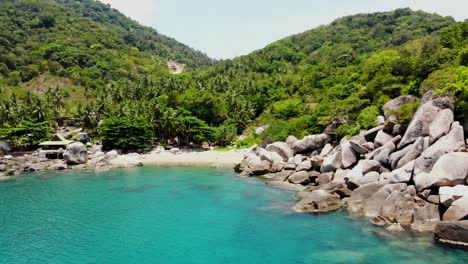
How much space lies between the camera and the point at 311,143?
48344mm

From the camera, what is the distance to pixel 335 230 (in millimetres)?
25141

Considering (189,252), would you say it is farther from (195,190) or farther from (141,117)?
(141,117)

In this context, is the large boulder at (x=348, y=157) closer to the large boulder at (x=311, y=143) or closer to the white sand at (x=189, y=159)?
the large boulder at (x=311, y=143)

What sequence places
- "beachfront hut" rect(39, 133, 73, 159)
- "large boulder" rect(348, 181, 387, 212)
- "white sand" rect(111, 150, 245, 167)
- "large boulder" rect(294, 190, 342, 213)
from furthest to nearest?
"beachfront hut" rect(39, 133, 73, 159) → "white sand" rect(111, 150, 245, 167) → "large boulder" rect(294, 190, 342, 213) → "large boulder" rect(348, 181, 387, 212)

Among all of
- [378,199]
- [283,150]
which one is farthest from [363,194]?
[283,150]

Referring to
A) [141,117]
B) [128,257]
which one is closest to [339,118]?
[128,257]

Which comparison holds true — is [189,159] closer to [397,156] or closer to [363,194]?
[363,194]

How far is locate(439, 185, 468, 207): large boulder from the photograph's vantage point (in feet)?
76.6

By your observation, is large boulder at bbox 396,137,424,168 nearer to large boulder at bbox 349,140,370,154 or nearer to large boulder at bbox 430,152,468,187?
large boulder at bbox 430,152,468,187

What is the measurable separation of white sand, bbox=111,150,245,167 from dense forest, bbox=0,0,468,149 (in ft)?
17.5

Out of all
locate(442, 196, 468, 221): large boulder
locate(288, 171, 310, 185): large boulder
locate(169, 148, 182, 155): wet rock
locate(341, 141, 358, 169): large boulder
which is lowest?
locate(169, 148, 182, 155): wet rock

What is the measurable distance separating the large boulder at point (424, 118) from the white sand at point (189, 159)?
96.2ft

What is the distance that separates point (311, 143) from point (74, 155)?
3677cm

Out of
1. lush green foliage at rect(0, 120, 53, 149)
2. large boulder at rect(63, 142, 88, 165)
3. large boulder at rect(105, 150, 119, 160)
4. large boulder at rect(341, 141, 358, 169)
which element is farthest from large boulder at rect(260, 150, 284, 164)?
lush green foliage at rect(0, 120, 53, 149)
